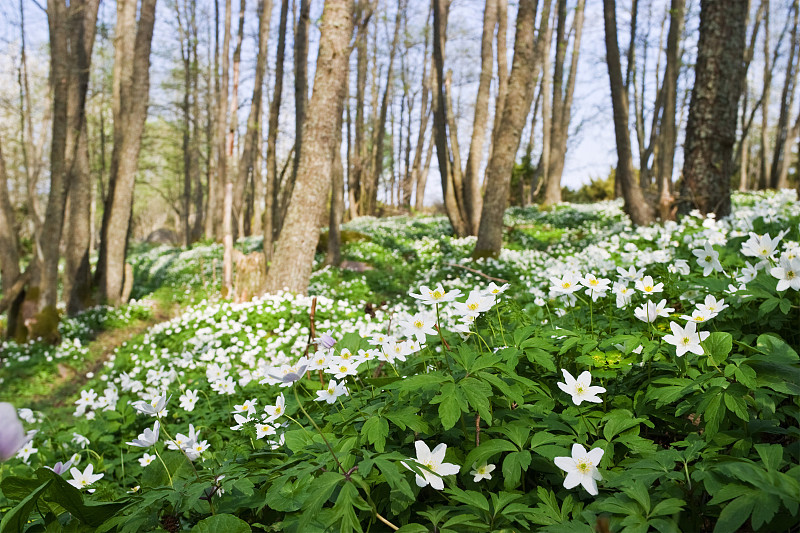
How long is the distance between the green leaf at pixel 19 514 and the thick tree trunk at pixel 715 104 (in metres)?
7.18

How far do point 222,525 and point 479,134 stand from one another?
11386mm

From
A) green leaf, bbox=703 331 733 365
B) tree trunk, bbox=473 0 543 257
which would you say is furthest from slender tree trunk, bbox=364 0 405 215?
green leaf, bbox=703 331 733 365

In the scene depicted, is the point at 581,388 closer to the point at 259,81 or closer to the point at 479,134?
the point at 479,134

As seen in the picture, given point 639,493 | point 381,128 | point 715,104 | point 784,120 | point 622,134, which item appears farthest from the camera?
point 381,128

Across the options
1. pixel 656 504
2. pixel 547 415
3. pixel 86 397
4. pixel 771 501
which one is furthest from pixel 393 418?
pixel 86 397

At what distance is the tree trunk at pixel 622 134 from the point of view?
896 centimetres

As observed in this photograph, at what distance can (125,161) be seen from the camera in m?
10.1

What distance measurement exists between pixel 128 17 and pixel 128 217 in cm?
458

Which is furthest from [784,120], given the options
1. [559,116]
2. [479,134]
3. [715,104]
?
[715,104]

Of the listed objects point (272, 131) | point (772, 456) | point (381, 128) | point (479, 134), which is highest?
point (381, 128)

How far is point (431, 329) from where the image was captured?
1.58 metres

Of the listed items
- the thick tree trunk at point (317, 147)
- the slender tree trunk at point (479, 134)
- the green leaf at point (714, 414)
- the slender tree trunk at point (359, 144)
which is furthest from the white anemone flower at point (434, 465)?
the slender tree trunk at point (359, 144)

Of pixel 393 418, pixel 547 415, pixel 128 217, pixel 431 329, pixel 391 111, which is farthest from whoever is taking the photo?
pixel 391 111

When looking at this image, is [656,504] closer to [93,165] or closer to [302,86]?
[302,86]
